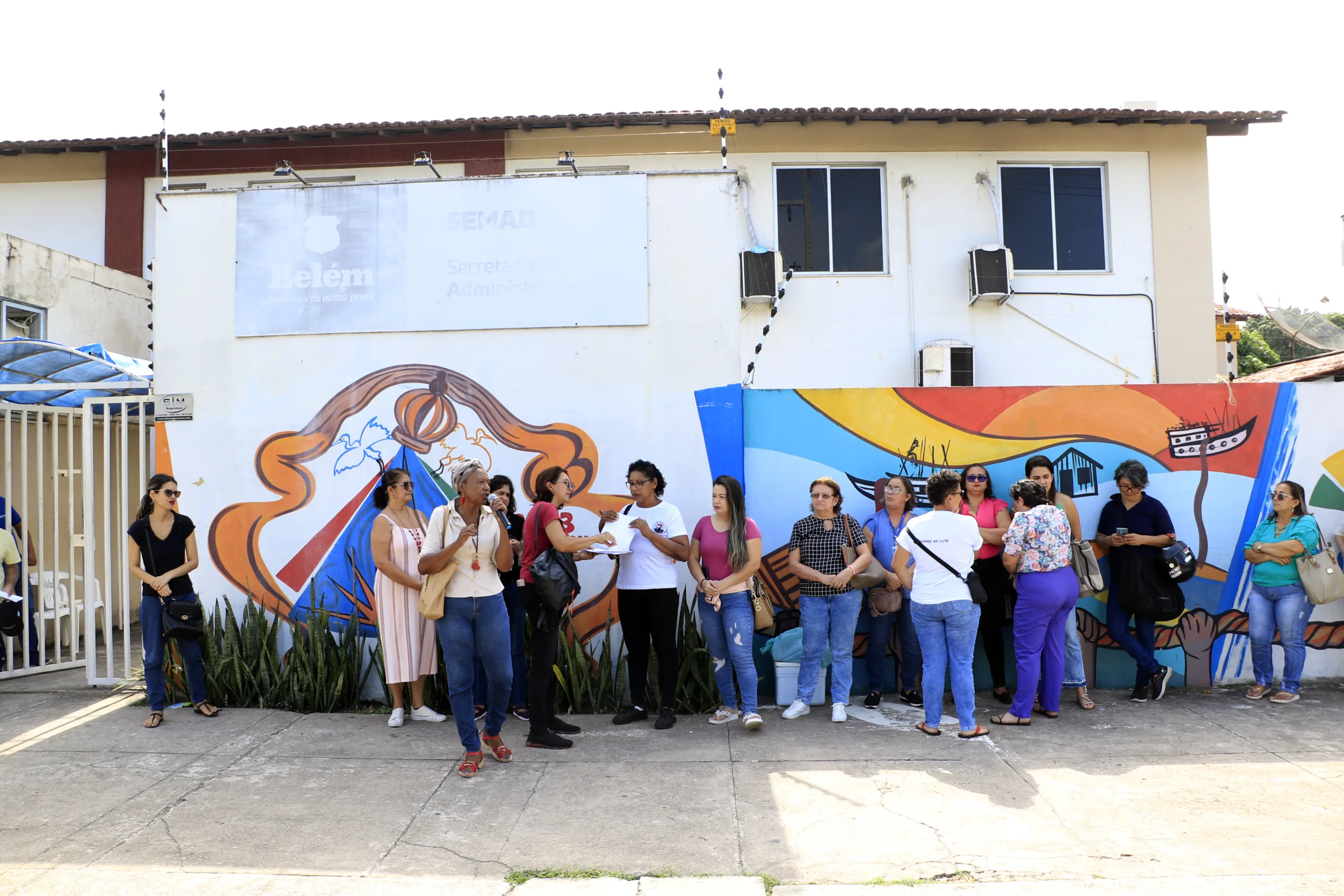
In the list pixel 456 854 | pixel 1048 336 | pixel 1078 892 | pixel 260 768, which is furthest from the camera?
pixel 1048 336

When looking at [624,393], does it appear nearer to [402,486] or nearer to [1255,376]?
[402,486]

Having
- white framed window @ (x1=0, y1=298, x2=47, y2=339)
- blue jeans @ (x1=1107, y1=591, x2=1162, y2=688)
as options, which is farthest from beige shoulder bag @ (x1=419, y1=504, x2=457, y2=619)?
white framed window @ (x1=0, y1=298, x2=47, y2=339)

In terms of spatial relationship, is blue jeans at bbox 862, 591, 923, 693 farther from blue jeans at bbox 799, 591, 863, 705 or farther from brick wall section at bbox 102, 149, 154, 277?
brick wall section at bbox 102, 149, 154, 277

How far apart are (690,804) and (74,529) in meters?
6.71

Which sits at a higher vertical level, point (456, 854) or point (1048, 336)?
point (1048, 336)

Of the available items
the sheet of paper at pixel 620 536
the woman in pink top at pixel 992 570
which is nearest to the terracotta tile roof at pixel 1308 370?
the woman in pink top at pixel 992 570

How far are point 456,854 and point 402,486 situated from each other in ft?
9.00

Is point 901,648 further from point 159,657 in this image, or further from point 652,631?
point 159,657

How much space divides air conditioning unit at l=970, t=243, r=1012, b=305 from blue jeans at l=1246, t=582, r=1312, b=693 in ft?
21.6

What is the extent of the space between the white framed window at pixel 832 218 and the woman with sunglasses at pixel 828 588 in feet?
23.8

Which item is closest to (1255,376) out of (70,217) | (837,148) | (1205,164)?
(1205,164)

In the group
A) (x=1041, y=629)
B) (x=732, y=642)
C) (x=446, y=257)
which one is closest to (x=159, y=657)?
(x=446, y=257)

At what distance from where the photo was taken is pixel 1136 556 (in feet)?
22.5

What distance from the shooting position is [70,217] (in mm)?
14164
